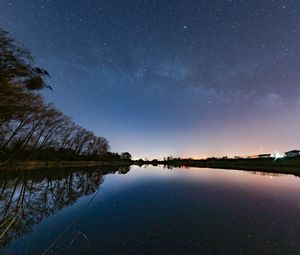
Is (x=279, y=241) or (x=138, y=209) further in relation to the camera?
(x=138, y=209)

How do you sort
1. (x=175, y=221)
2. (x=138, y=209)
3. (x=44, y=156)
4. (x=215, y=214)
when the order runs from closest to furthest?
(x=175, y=221), (x=215, y=214), (x=138, y=209), (x=44, y=156)

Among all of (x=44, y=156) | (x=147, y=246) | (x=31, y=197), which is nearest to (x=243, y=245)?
(x=147, y=246)

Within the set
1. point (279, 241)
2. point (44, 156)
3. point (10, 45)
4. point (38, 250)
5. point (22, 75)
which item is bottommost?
point (38, 250)

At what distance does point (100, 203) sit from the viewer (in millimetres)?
17328

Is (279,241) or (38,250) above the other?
(279,241)

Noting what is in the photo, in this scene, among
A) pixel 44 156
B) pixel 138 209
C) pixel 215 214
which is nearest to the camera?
pixel 215 214

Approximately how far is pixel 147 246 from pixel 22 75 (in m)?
7.65

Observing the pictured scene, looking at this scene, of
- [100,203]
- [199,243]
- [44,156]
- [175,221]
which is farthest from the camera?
[44,156]

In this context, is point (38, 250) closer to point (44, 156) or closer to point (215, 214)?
point (215, 214)

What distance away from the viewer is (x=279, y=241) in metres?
8.75

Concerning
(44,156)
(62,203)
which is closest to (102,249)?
(62,203)

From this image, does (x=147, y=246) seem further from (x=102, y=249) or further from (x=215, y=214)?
(x=215, y=214)

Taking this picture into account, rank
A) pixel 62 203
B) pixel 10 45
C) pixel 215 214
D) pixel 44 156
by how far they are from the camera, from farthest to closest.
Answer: pixel 44 156
pixel 62 203
pixel 215 214
pixel 10 45

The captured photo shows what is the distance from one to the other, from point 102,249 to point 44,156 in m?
69.0
